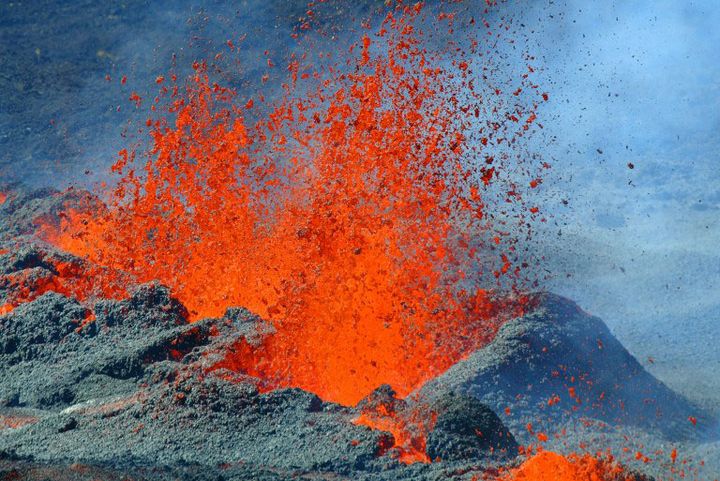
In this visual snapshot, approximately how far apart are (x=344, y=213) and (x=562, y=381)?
377 cm

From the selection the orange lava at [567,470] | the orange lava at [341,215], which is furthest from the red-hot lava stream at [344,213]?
the orange lava at [567,470]

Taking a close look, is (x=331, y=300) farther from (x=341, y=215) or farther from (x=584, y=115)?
(x=584, y=115)

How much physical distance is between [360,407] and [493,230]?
5884 mm

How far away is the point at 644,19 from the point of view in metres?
14.3

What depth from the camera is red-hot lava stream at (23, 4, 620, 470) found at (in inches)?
287

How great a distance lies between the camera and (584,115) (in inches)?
531

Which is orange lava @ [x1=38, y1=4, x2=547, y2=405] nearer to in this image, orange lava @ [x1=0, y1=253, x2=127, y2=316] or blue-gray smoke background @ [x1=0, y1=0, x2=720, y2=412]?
orange lava @ [x1=0, y1=253, x2=127, y2=316]

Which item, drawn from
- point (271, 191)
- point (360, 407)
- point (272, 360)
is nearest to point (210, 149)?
point (271, 191)

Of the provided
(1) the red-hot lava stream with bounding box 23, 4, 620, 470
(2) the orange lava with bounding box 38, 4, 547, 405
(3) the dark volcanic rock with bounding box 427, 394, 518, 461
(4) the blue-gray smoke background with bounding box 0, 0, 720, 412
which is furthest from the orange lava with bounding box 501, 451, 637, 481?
(4) the blue-gray smoke background with bounding box 0, 0, 720, 412

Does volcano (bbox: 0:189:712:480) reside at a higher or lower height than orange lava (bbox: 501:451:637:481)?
higher

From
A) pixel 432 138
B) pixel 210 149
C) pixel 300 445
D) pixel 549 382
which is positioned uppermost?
pixel 210 149

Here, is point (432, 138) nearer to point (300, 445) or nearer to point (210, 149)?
point (210, 149)

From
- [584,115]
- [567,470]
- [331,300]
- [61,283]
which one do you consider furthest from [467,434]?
[584,115]

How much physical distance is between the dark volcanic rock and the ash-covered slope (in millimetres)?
509
